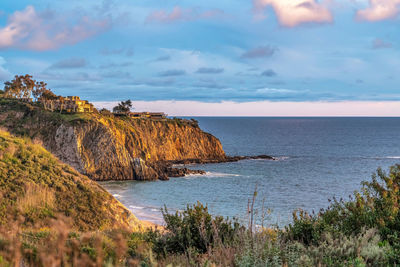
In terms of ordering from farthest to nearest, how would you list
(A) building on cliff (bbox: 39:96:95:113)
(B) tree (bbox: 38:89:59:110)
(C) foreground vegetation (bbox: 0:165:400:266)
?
(B) tree (bbox: 38:89:59:110) → (A) building on cliff (bbox: 39:96:95:113) → (C) foreground vegetation (bbox: 0:165:400:266)

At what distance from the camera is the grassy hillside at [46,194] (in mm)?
13422

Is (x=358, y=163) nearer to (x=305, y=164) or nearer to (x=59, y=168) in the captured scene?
(x=305, y=164)

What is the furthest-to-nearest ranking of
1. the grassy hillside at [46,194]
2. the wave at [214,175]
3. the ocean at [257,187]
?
the wave at [214,175] < the ocean at [257,187] < the grassy hillside at [46,194]

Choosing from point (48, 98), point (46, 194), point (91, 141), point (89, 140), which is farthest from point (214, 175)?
point (46, 194)

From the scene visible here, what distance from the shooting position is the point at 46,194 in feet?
48.4

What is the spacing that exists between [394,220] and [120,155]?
54.5 metres

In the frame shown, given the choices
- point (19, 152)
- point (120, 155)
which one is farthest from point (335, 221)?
point (120, 155)

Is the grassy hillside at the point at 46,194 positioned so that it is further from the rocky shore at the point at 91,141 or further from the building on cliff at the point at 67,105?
the building on cliff at the point at 67,105

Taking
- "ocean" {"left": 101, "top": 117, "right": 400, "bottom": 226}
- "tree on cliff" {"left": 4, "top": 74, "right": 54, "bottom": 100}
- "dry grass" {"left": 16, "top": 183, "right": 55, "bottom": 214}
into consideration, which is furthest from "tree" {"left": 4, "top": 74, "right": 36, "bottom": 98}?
"dry grass" {"left": 16, "top": 183, "right": 55, "bottom": 214}

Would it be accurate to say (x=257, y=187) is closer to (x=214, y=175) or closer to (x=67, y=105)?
(x=214, y=175)

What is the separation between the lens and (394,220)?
766 centimetres

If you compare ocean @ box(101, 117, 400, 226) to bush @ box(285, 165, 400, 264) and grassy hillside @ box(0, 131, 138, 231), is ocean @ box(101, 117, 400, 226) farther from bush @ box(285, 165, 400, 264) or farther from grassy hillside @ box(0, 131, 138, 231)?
bush @ box(285, 165, 400, 264)

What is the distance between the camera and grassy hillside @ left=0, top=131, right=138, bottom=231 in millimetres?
13422

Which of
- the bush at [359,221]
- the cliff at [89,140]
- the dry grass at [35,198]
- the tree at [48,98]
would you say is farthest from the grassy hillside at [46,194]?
the tree at [48,98]
